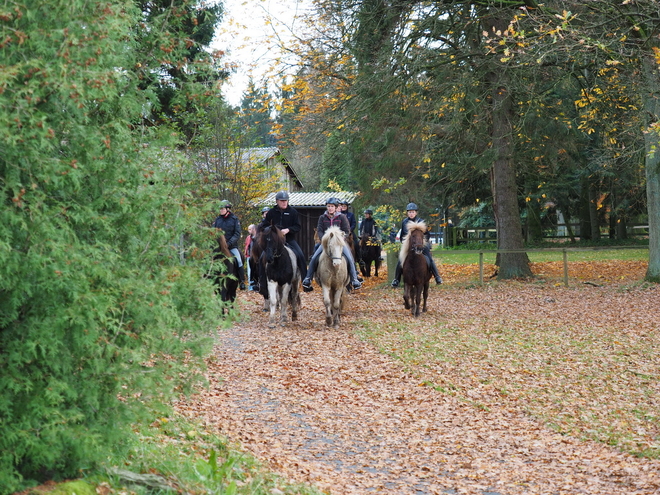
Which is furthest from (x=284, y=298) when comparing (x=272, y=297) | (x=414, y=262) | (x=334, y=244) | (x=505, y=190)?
(x=505, y=190)

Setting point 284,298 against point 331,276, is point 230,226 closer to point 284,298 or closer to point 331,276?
point 284,298

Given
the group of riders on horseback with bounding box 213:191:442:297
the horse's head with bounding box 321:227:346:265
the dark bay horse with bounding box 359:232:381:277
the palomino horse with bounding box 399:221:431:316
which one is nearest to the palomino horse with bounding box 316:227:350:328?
the horse's head with bounding box 321:227:346:265

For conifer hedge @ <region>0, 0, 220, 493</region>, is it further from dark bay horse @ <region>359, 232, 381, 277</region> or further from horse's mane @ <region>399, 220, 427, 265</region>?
dark bay horse @ <region>359, 232, 381, 277</region>

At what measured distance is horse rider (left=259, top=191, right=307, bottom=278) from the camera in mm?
14688

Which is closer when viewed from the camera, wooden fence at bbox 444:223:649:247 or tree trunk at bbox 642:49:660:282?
tree trunk at bbox 642:49:660:282

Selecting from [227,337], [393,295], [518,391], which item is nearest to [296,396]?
[518,391]

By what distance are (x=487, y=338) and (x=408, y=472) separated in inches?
275

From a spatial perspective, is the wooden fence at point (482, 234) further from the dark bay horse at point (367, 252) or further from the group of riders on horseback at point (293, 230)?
the group of riders on horseback at point (293, 230)

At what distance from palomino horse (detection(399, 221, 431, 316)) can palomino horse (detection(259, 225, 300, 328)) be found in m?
2.26

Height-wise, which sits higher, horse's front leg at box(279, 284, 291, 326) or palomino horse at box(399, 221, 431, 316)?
palomino horse at box(399, 221, 431, 316)

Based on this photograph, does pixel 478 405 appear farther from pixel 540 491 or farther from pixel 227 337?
pixel 227 337

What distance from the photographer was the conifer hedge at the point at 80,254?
390 centimetres

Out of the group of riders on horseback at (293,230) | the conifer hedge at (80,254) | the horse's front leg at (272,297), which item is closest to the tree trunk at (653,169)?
the group of riders on horseback at (293,230)

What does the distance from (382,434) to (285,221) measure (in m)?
7.83
